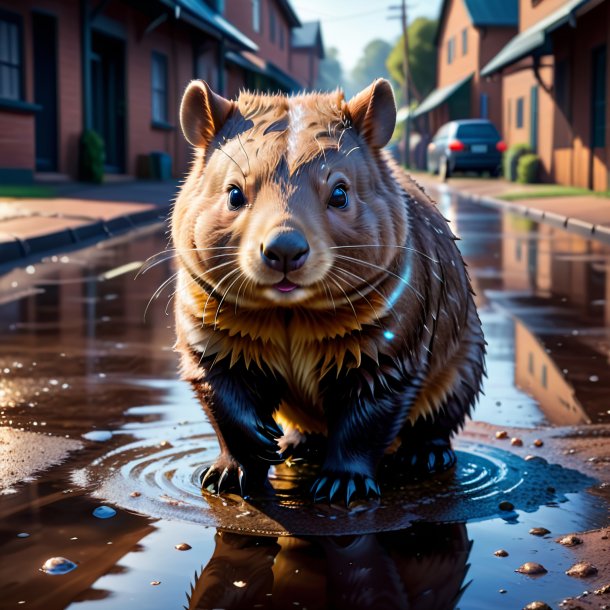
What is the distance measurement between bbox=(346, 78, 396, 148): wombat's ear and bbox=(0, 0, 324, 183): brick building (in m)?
16.1

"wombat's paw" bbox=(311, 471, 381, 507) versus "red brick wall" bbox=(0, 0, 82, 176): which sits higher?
"red brick wall" bbox=(0, 0, 82, 176)

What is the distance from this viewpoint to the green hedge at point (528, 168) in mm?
30531

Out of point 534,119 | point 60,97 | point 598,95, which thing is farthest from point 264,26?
point 60,97

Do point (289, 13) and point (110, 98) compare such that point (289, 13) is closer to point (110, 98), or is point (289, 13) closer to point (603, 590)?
point (110, 98)

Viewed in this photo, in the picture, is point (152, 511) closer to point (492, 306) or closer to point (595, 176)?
point (492, 306)

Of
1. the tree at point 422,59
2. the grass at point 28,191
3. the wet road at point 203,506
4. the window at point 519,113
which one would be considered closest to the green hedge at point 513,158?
the window at point 519,113

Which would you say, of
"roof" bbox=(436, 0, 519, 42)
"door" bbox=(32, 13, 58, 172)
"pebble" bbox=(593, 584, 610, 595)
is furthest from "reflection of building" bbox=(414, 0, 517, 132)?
"pebble" bbox=(593, 584, 610, 595)

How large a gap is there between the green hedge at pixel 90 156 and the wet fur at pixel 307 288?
18719mm

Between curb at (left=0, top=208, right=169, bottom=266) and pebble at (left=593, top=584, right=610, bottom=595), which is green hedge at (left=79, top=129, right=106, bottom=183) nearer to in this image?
curb at (left=0, top=208, right=169, bottom=266)

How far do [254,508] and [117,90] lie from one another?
23.4 m

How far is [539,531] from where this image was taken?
324 cm

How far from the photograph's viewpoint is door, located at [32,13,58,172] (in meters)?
21.5

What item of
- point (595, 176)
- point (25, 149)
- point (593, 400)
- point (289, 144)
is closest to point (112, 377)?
point (593, 400)

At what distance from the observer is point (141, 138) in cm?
2666
